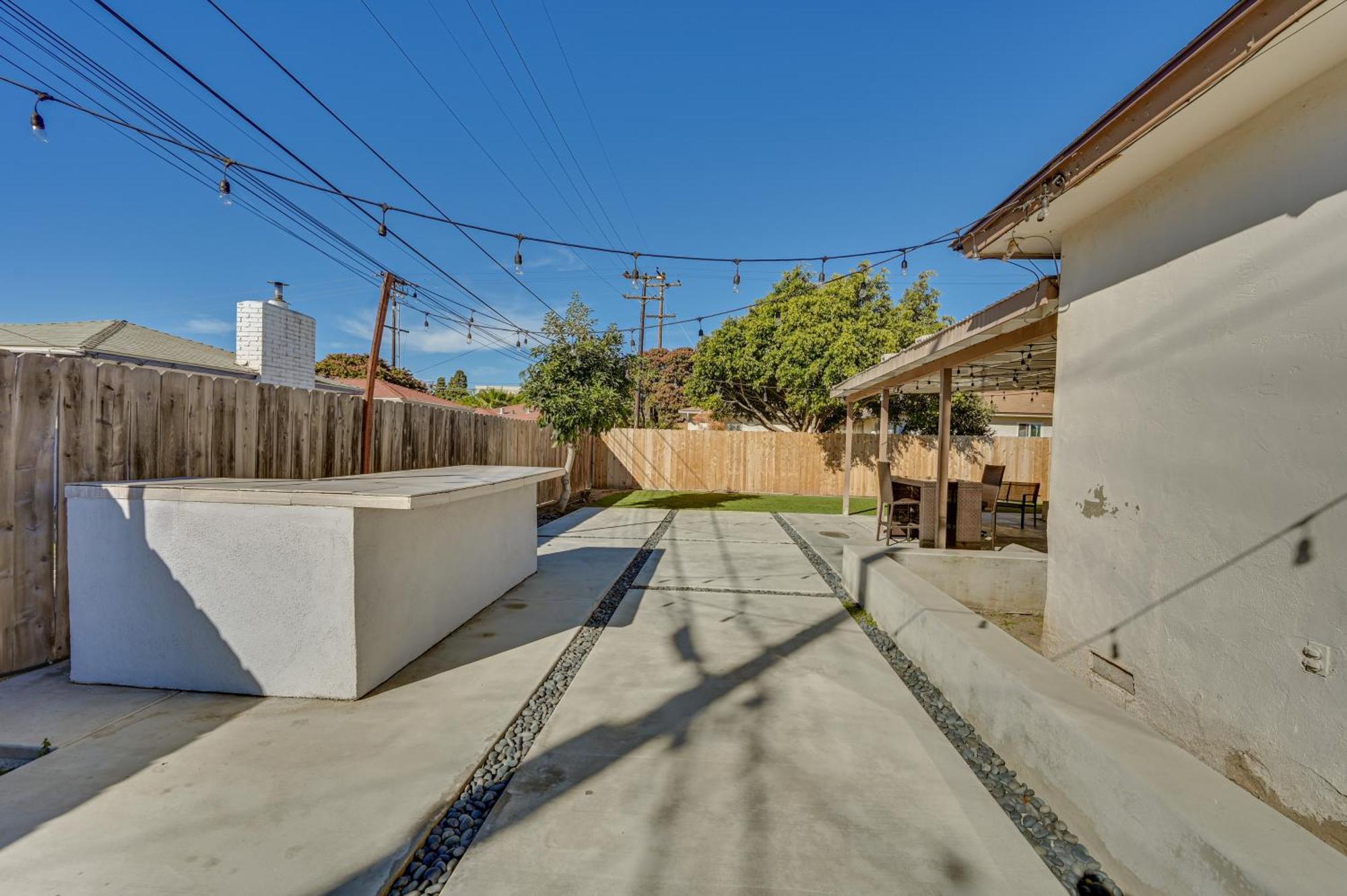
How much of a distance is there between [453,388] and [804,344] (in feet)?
106

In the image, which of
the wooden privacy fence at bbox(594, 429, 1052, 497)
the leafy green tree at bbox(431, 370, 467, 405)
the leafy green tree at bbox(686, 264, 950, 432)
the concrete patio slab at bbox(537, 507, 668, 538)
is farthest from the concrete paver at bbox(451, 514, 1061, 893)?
the leafy green tree at bbox(431, 370, 467, 405)

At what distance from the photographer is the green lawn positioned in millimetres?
12594

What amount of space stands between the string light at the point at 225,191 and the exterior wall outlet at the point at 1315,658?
8.48 m

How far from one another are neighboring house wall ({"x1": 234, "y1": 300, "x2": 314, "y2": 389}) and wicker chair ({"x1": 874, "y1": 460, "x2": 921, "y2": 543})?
887 centimetres

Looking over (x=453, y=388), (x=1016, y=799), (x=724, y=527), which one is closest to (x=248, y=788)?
(x=1016, y=799)

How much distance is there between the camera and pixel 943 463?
6.28 meters

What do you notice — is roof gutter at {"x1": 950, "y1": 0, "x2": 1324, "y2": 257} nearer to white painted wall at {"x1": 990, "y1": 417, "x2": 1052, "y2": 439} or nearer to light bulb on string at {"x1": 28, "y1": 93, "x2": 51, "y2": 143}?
Answer: light bulb on string at {"x1": 28, "y1": 93, "x2": 51, "y2": 143}

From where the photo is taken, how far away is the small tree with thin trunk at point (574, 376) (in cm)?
983

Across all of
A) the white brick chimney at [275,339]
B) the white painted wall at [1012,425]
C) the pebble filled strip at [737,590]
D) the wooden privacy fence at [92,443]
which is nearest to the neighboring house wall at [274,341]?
the white brick chimney at [275,339]

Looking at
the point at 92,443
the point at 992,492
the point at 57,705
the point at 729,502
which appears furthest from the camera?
the point at 729,502

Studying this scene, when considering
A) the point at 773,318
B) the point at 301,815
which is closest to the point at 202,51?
the point at 301,815

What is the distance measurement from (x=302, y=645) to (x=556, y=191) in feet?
33.8

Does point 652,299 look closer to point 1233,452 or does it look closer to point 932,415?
point 932,415

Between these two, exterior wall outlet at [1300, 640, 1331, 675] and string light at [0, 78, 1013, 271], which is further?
string light at [0, 78, 1013, 271]
